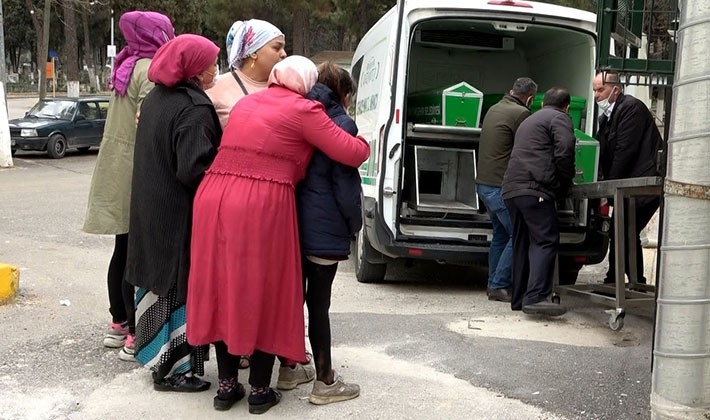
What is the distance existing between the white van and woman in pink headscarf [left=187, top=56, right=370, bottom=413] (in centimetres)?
265

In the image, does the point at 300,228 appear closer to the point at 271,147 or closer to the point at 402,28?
the point at 271,147

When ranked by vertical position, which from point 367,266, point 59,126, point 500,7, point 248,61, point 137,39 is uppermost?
point 500,7

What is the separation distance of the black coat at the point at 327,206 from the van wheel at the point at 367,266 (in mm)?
3014

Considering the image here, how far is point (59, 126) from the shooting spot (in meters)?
18.0

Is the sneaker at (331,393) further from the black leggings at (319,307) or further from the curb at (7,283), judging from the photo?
the curb at (7,283)

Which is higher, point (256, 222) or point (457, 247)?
point (256, 222)

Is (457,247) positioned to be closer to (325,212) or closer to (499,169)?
(499,169)

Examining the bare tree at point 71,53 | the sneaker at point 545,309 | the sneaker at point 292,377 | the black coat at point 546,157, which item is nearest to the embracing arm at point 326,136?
the sneaker at point 292,377

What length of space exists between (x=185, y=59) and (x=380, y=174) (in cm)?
268

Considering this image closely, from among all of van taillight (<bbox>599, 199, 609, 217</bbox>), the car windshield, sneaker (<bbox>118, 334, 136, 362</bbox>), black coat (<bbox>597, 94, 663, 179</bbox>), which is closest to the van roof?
black coat (<bbox>597, 94, 663, 179</bbox>)

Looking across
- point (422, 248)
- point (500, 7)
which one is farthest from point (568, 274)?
point (500, 7)

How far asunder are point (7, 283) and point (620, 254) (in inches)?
167

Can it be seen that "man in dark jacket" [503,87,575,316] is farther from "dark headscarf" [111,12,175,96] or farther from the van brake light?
"dark headscarf" [111,12,175,96]

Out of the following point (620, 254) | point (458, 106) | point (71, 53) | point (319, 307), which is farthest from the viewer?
point (71, 53)
